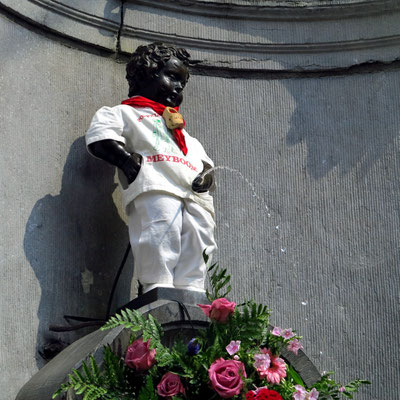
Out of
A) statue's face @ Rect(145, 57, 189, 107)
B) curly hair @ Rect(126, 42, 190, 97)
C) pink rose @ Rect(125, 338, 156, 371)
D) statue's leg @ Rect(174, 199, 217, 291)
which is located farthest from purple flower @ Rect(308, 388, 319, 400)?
curly hair @ Rect(126, 42, 190, 97)

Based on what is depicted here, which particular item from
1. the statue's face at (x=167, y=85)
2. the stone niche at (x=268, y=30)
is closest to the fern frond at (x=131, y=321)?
the statue's face at (x=167, y=85)

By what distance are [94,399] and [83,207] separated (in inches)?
55.5

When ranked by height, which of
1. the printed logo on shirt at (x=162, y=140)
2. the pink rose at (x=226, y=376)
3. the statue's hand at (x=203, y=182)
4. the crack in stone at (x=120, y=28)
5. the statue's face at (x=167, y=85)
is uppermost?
the crack in stone at (x=120, y=28)

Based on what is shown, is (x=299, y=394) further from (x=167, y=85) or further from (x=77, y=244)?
(x=167, y=85)

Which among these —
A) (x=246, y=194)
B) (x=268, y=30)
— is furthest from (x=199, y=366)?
(x=268, y=30)

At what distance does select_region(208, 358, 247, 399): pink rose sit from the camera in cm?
277

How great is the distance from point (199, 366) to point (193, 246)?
34.8 inches

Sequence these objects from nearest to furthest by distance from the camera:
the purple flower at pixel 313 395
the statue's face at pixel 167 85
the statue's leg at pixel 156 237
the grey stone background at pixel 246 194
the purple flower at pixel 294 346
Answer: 1. the purple flower at pixel 313 395
2. the purple flower at pixel 294 346
3. the statue's leg at pixel 156 237
4. the grey stone background at pixel 246 194
5. the statue's face at pixel 167 85

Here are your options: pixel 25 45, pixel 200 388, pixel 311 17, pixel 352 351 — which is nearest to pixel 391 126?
pixel 311 17

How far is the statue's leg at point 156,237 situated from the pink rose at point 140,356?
0.61 m

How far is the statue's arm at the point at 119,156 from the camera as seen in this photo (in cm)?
374

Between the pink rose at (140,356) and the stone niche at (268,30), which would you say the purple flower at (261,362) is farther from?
the stone niche at (268,30)

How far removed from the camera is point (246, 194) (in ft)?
14.7

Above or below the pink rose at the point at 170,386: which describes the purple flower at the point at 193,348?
above
